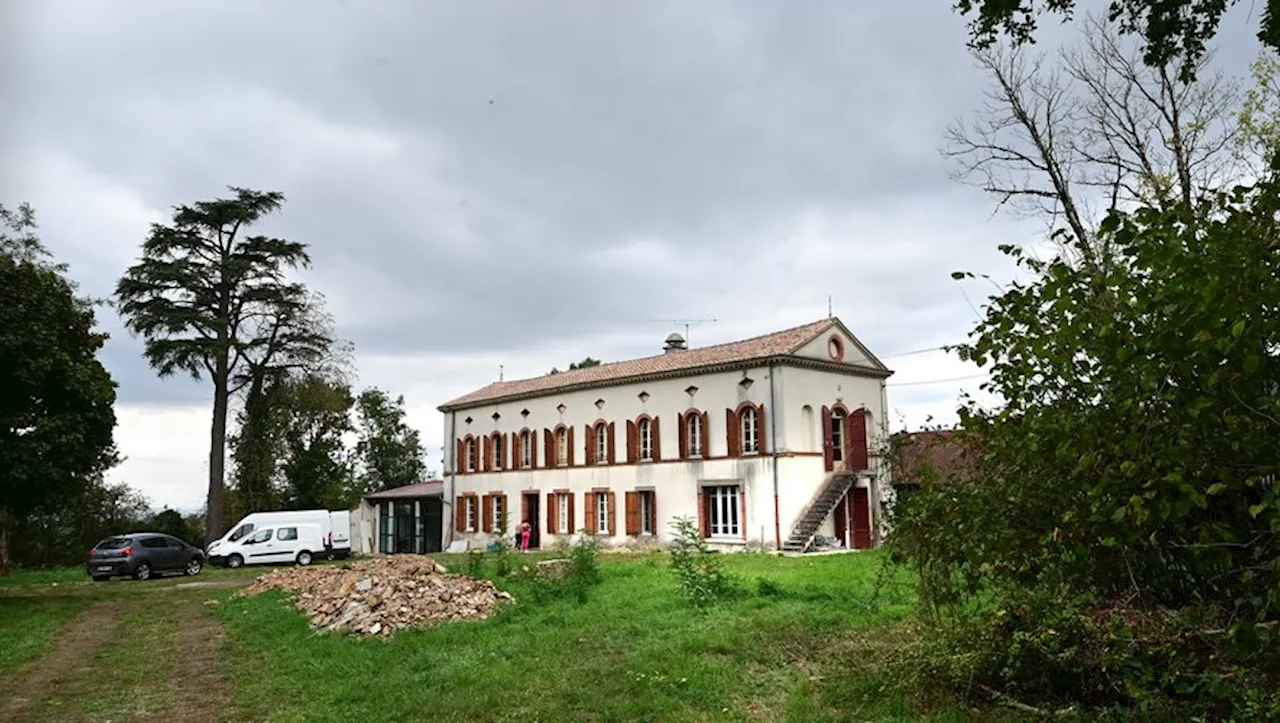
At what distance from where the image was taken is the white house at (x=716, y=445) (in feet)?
88.3

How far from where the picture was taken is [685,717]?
686 cm

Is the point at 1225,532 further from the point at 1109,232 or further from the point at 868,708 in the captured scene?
the point at 868,708

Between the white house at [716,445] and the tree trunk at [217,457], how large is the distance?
35.6 feet

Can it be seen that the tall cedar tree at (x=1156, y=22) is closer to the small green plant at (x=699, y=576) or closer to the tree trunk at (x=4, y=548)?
the small green plant at (x=699, y=576)

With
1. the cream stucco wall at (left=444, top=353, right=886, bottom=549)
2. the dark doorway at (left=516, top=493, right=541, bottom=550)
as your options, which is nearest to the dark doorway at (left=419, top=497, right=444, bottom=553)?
the cream stucco wall at (left=444, top=353, right=886, bottom=549)

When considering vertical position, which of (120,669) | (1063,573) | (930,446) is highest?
(930,446)

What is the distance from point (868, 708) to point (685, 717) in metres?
1.40

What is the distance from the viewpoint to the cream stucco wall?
26750mm

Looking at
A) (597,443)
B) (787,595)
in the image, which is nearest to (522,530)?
(597,443)

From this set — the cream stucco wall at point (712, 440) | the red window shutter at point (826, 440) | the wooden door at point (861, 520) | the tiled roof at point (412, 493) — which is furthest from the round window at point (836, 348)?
the tiled roof at point (412, 493)

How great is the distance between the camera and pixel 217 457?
33438 millimetres

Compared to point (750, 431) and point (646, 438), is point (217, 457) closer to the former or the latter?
point (646, 438)

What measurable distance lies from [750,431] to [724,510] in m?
2.72

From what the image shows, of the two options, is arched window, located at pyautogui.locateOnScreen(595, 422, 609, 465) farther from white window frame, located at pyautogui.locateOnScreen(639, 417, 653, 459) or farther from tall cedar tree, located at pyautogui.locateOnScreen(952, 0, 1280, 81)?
tall cedar tree, located at pyautogui.locateOnScreen(952, 0, 1280, 81)
